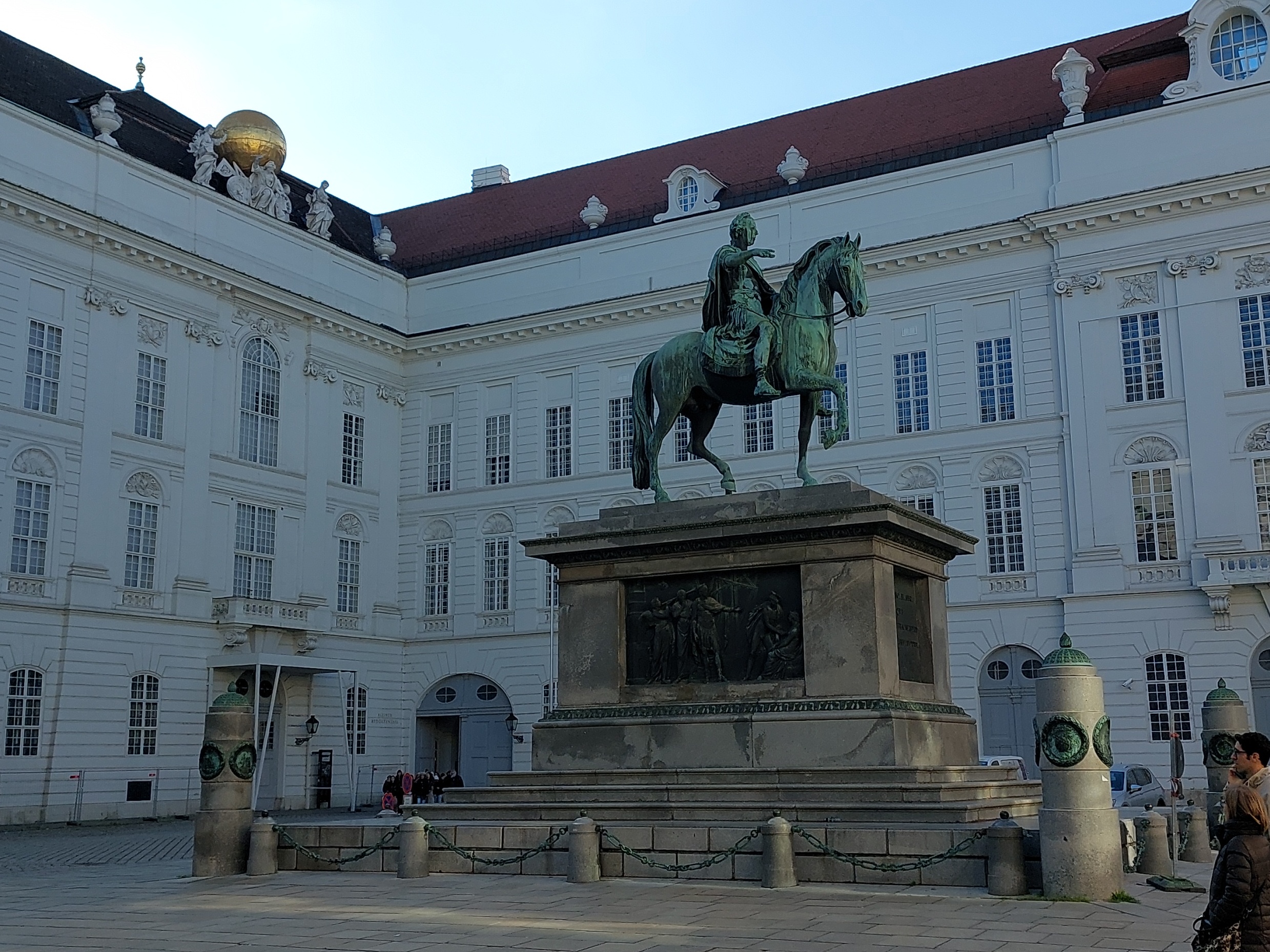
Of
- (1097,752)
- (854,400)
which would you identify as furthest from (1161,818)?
(854,400)

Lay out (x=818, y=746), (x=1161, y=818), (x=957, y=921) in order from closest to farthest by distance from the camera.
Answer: (x=957, y=921), (x=1161, y=818), (x=818, y=746)

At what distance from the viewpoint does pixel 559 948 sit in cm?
1009

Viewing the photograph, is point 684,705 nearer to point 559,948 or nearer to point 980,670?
point 559,948

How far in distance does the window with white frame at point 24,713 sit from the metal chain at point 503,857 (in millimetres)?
23318

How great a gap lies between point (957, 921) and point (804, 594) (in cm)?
508

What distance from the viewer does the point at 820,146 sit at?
4619 centimetres

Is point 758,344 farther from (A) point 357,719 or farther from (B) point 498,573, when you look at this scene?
(A) point 357,719

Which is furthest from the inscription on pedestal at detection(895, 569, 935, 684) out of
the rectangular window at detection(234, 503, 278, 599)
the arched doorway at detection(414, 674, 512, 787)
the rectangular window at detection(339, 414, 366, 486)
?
the rectangular window at detection(339, 414, 366, 486)

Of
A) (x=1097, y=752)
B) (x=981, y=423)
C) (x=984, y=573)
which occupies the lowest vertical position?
(x=1097, y=752)

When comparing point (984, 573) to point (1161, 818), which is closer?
point (1161, 818)

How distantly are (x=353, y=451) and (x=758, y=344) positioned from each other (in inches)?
1252

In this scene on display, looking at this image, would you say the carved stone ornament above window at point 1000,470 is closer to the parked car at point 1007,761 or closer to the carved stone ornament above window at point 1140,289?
the carved stone ornament above window at point 1140,289

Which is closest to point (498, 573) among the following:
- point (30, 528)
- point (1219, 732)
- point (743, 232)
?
point (30, 528)

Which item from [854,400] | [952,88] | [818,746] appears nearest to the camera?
[818,746]
